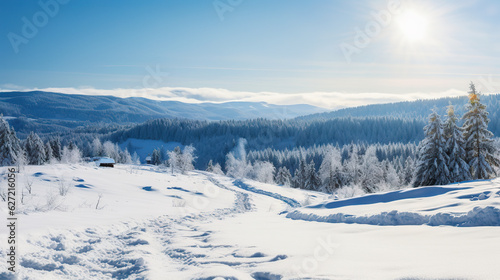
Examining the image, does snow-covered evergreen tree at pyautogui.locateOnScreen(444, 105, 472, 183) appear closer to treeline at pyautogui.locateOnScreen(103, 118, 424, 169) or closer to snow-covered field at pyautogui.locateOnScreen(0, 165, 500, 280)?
snow-covered field at pyautogui.locateOnScreen(0, 165, 500, 280)

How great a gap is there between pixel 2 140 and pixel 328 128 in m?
148

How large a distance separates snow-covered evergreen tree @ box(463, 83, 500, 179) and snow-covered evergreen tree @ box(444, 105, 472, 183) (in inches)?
27.8

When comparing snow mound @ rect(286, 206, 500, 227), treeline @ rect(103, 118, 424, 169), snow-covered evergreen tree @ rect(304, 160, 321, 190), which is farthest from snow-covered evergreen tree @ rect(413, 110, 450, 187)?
treeline @ rect(103, 118, 424, 169)

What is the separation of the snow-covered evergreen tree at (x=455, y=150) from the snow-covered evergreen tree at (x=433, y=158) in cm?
48

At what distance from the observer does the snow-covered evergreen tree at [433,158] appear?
27766 millimetres

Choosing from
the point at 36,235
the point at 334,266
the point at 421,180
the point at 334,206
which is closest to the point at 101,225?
the point at 36,235

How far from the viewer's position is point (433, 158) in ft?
93.1

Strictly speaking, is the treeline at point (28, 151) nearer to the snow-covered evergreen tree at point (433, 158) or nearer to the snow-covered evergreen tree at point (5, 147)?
the snow-covered evergreen tree at point (5, 147)

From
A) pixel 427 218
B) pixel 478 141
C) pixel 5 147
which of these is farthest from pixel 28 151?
pixel 478 141

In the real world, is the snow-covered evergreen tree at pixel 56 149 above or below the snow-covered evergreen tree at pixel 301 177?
above

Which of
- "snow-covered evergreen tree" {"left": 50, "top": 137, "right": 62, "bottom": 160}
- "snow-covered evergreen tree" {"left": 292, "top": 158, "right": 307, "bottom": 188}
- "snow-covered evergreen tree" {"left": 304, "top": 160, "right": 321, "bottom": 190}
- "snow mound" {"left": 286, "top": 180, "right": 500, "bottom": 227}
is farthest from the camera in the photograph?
"snow-covered evergreen tree" {"left": 50, "top": 137, "right": 62, "bottom": 160}

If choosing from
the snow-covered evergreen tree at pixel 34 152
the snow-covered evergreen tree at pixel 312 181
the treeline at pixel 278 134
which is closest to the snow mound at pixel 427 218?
the snow-covered evergreen tree at pixel 312 181

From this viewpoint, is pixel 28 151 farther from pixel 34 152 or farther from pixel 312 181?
pixel 312 181

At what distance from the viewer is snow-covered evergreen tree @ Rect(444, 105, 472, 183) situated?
89.4 feet
